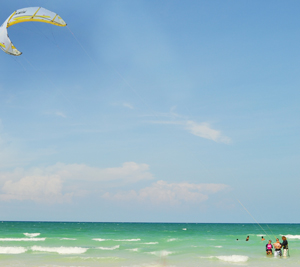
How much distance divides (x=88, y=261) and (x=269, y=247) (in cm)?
996

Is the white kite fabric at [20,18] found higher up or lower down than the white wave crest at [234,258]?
higher up

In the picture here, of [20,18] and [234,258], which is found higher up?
[20,18]

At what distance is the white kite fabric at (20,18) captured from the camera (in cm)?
1441

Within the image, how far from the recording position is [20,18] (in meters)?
14.6

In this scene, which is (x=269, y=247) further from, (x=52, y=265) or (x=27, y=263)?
(x=27, y=263)

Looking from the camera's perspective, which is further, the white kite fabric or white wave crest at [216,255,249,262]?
white wave crest at [216,255,249,262]

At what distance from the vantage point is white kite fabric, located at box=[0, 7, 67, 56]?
14406 mm

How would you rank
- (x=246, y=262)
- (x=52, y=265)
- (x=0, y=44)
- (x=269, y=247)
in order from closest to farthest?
(x=0, y=44) → (x=52, y=265) → (x=246, y=262) → (x=269, y=247)

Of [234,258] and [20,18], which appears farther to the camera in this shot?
[234,258]

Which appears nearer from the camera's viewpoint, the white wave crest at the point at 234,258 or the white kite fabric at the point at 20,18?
the white kite fabric at the point at 20,18

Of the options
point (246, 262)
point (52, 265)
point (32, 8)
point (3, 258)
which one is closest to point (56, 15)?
point (32, 8)

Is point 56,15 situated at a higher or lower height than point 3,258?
higher

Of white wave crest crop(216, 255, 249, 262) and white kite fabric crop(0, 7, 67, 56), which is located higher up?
white kite fabric crop(0, 7, 67, 56)

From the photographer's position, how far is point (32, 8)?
1470cm
